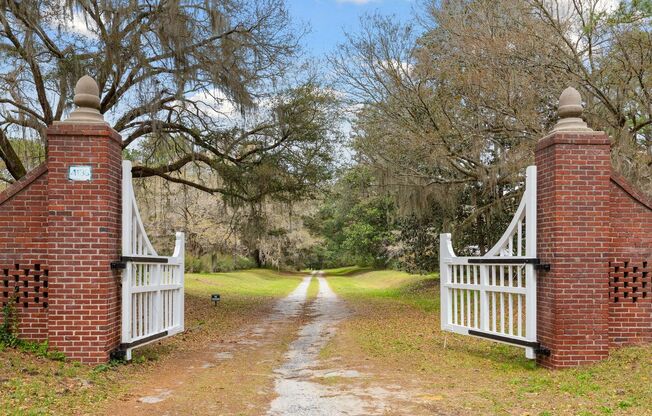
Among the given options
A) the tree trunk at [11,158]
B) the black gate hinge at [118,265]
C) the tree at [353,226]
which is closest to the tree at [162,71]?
the tree trunk at [11,158]

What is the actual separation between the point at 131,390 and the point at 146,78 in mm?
6241

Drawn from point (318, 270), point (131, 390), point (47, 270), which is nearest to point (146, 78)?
point (47, 270)

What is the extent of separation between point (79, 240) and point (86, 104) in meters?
1.64

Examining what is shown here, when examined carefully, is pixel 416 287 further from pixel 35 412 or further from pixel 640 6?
pixel 35 412

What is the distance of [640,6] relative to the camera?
31.1ft

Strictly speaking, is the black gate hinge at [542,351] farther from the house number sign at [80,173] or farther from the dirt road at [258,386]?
the house number sign at [80,173]

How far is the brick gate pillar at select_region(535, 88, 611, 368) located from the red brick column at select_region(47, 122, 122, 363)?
17.4 feet

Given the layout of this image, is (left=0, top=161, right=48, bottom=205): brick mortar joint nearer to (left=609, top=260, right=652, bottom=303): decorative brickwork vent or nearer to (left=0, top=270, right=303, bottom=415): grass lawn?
(left=0, top=270, right=303, bottom=415): grass lawn

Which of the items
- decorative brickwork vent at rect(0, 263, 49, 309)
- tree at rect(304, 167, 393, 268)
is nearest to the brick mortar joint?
decorative brickwork vent at rect(0, 263, 49, 309)

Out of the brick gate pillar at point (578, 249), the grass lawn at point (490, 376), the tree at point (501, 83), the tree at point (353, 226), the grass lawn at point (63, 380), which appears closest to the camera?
the grass lawn at point (63, 380)

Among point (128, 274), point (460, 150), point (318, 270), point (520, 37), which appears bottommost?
point (318, 270)

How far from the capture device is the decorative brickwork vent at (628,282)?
6926 mm

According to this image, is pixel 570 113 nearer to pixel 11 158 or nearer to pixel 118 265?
pixel 118 265

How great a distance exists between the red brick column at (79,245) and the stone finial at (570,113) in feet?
18.2
